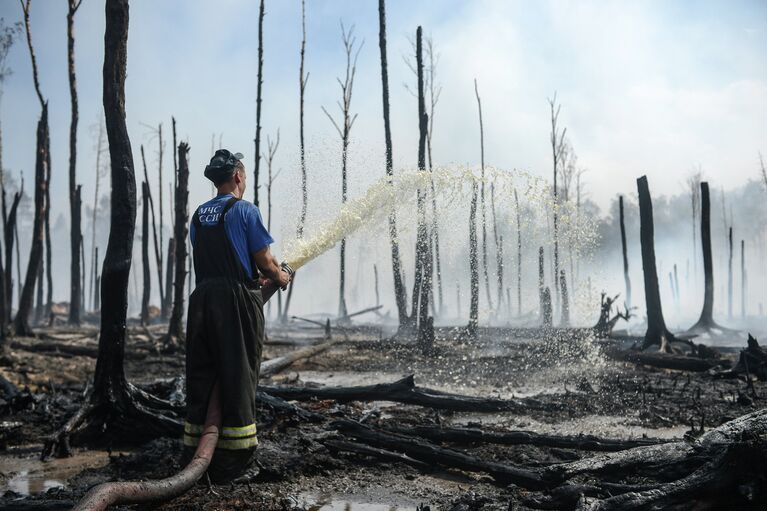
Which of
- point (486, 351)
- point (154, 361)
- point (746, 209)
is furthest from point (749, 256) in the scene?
point (154, 361)

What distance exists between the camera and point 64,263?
12469 cm

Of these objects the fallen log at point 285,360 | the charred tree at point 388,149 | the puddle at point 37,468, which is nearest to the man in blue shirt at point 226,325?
the puddle at point 37,468

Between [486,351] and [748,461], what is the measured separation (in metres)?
12.8

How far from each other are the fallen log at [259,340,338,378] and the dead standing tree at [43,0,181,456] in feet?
12.4

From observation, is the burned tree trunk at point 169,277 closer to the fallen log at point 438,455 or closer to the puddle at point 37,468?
the puddle at point 37,468

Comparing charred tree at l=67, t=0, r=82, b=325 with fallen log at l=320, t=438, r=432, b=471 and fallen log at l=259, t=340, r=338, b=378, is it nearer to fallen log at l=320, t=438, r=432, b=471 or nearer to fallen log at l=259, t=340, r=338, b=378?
fallen log at l=259, t=340, r=338, b=378

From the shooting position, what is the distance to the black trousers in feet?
12.1

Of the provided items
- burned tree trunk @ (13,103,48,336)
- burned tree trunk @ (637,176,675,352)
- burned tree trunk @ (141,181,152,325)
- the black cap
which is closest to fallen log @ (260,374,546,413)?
the black cap

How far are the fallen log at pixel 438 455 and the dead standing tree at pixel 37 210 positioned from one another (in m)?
13.4

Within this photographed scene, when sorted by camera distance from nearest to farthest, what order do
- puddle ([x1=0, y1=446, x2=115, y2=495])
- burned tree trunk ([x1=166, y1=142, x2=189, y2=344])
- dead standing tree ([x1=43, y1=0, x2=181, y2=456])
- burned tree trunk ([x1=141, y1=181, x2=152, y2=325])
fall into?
puddle ([x1=0, y1=446, x2=115, y2=495])
dead standing tree ([x1=43, y1=0, x2=181, y2=456])
burned tree trunk ([x1=166, y1=142, x2=189, y2=344])
burned tree trunk ([x1=141, y1=181, x2=152, y2=325])

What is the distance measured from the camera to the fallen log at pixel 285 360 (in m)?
9.78

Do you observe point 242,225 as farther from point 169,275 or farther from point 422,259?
point 169,275

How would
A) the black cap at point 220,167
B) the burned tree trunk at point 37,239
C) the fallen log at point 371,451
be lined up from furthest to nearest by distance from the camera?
1. the burned tree trunk at point 37,239
2. the fallen log at point 371,451
3. the black cap at point 220,167

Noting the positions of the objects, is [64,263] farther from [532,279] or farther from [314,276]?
[532,279]
